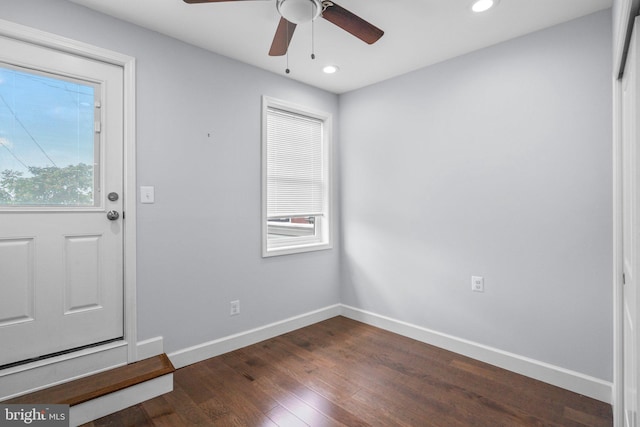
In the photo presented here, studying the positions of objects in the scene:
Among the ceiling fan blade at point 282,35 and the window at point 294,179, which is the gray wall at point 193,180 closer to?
the window at point 294,179

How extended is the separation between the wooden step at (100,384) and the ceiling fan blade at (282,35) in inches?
88.6

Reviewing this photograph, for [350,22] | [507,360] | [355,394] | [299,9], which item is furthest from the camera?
[507,360]

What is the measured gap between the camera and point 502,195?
2514 millimetres

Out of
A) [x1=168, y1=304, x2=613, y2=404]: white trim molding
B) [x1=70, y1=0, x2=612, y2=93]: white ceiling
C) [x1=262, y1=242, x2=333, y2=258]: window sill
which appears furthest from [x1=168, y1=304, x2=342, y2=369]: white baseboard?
[x1=70, y1=0, x2=612, y2=93]: white ceiling

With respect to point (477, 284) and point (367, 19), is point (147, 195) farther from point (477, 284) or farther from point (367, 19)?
point (477, 284)

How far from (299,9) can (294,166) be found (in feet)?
5.83

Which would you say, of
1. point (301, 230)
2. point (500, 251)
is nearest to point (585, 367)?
point (500, 251)

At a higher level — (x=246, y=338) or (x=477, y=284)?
(x=477, y=284)

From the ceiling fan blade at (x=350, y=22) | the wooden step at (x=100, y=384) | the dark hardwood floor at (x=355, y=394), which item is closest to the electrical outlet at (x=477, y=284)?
the dark hardwood floor at (x=355, y=394)

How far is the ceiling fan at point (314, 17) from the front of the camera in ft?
5.67

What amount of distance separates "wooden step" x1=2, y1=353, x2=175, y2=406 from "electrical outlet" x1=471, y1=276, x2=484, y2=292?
2.35 meters

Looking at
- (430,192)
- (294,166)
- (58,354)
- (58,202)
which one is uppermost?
(294,166)

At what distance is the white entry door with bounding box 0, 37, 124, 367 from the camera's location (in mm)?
1884

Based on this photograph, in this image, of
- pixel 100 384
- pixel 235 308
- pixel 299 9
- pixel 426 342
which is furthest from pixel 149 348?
pixel 299 9
